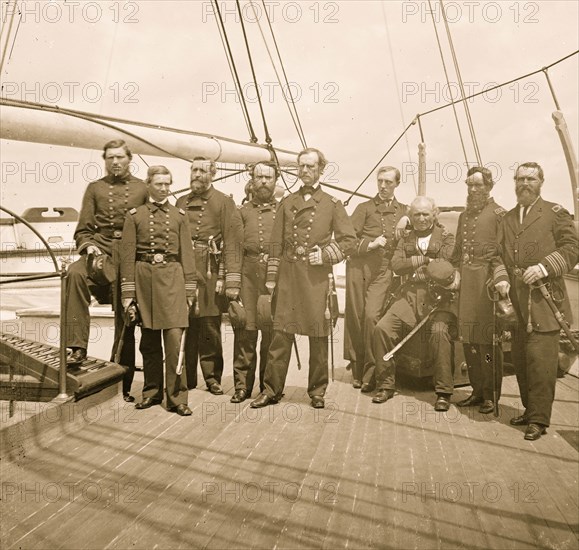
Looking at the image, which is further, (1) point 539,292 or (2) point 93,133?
→ (2) point 93,133

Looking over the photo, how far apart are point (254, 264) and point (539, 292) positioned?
2326 millimetres

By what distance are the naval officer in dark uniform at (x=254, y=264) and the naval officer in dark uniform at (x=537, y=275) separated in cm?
201

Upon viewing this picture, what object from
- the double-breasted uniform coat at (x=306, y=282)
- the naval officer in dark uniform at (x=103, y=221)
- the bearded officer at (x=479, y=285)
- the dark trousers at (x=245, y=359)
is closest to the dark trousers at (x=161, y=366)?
the naval officer in dark uniform at (x=103, y=221)

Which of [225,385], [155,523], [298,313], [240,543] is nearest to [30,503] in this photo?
[155,523]

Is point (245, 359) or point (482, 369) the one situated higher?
point (245, 359)

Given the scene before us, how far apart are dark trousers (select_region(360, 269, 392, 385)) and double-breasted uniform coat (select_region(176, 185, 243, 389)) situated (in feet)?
4.24

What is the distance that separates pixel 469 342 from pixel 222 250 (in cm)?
217

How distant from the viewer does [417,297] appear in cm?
541

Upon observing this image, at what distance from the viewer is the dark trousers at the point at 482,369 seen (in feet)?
16.2

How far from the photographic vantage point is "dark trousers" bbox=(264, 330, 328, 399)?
5.01 metres

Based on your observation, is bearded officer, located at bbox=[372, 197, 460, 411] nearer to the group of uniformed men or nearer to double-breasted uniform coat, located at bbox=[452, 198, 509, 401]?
the group of uniformed men

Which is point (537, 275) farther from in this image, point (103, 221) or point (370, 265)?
point (103, 221)

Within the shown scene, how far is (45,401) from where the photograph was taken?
4.49 m

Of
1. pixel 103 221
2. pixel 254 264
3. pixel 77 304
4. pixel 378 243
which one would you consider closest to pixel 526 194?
pixel 378 243
